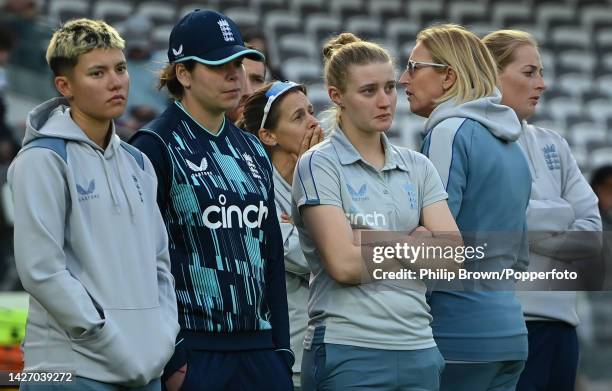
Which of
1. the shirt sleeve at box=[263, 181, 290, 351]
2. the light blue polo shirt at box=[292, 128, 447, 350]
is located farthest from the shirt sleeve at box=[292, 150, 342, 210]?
the shirt sleeve at box=[263, 181, 290, 351]

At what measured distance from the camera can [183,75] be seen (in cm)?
393

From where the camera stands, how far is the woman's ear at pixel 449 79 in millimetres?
4355

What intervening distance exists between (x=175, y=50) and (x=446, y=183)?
98 cm

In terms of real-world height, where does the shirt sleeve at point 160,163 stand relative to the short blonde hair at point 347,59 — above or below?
below

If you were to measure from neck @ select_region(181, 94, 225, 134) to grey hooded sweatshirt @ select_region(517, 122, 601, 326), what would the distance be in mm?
1334

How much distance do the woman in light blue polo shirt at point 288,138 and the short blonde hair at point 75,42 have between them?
108cm

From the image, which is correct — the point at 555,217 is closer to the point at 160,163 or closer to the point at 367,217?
the point at 367,217

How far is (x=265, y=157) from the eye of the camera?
159 inches

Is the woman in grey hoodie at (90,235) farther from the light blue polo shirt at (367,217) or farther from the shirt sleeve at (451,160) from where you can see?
the shirt sleeve at (451,160)

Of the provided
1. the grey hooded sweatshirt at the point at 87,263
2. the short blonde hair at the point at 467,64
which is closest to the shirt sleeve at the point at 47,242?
the grey hooded sweatshirt at the point at 87,263

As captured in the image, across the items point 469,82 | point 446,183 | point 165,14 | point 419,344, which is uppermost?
point 469,82

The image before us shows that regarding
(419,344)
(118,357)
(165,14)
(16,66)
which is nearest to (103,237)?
(118,357)

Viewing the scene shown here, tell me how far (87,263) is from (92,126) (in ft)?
1.37

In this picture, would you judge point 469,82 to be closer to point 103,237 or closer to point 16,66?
point 103,237
